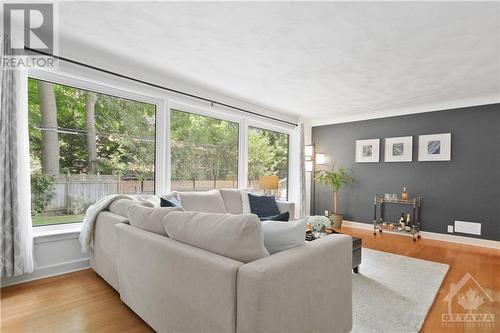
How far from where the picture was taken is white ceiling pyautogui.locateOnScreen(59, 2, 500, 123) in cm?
223

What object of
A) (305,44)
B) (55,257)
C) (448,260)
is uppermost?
(305,44)

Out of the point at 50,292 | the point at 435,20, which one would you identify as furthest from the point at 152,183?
the point at 435,20

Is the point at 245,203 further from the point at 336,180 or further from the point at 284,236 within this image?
the point at 284,236

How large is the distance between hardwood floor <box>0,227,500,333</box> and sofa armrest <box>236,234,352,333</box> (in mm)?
983

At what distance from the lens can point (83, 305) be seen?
89.1 inches

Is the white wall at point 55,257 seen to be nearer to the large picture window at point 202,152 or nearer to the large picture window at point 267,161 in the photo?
the large picture window at point 202,152

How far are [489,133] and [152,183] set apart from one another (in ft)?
18.2

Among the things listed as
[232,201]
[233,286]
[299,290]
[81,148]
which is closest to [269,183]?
[232,201]

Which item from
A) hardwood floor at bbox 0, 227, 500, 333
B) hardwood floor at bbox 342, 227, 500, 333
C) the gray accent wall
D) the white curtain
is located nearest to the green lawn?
the white curtain

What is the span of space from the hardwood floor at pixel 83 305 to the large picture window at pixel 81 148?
32.0 inches

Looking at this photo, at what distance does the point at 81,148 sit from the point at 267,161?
3686 mm

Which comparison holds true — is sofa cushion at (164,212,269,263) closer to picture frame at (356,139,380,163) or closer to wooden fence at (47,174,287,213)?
wooden fence at (47,174,287,213)

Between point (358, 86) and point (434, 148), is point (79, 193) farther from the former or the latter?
point (434, 148)

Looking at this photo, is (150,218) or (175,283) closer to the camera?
(175,283)
